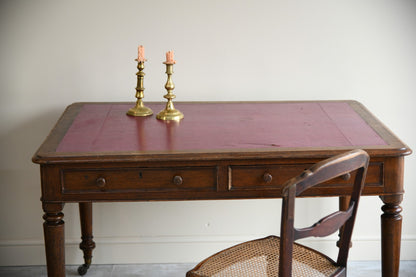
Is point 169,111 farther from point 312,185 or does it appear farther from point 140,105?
point 312,185

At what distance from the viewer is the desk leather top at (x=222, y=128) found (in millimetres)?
2494

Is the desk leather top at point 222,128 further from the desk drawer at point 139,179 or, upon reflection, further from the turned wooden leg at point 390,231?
the turned wooden leg at point 390,231

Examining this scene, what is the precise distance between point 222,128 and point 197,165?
1.02 ft

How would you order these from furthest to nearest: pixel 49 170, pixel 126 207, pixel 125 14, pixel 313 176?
pixel 126 207, pixel 125 14, pixel 49 170, pixel 313 176

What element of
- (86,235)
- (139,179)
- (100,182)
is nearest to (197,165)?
(139,179)

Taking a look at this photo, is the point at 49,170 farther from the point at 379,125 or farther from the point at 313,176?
the point at 379,125

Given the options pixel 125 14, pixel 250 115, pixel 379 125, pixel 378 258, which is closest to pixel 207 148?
pixel 250 115

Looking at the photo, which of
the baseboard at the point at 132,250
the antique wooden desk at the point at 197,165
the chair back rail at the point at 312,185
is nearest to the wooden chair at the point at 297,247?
the chair back rail at the point at 312,185

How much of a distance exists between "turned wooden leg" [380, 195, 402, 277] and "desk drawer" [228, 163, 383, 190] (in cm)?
12

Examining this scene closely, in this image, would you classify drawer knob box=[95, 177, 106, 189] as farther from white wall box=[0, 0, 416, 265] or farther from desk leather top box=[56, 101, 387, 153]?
white wall box=[0, 0, 416, 265]

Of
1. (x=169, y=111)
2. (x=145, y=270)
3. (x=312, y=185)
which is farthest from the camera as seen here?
(x=145, y=270)

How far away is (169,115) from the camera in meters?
2.79

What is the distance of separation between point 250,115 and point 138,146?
2.04ft

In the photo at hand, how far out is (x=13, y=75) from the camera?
124 inches
